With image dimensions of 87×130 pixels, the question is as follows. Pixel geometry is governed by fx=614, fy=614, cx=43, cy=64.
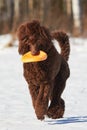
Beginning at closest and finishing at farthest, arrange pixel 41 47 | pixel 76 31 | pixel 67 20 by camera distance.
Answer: pixel 41 47
pixel 76 31
pixel 67 20

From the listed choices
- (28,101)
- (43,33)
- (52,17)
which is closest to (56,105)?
→ (43,33)

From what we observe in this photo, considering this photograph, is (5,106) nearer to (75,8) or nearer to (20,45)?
(20,45)

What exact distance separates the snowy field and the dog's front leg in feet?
0.50

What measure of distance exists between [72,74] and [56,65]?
5.68m

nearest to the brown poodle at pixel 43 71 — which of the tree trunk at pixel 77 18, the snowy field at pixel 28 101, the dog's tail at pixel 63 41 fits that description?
the snowy field at pixel 28 101

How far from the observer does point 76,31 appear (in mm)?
24719

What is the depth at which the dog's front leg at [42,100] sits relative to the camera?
7176mm

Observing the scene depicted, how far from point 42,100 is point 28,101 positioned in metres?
2.23

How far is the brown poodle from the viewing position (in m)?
6.97

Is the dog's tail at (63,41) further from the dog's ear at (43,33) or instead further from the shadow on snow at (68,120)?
the dog's ear at (43,33)

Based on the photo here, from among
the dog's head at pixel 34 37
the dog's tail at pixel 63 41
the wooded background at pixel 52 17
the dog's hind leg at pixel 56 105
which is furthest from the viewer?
the wooded background at pixel 52 17

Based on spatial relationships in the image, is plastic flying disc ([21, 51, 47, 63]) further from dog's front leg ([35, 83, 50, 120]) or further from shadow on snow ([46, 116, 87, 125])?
shadow on snow ([46, 116, 87, 125])

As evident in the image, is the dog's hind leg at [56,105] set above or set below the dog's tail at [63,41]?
below

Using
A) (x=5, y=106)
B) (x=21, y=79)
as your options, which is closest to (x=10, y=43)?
(x=21, y=79)
